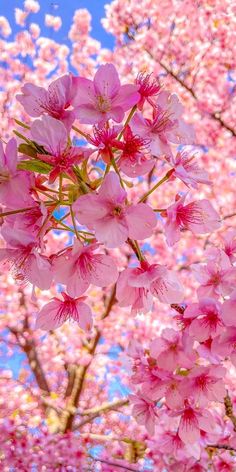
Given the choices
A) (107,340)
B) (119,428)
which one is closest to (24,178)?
(119,428)

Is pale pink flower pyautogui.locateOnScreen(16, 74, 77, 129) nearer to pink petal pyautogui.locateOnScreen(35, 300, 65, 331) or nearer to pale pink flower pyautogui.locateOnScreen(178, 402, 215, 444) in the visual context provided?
pink petal pyautogui.locateOnScreen(35, 300, 65, 331)

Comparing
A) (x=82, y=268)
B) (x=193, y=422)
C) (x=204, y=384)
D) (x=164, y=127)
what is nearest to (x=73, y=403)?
(x=193, y=422)

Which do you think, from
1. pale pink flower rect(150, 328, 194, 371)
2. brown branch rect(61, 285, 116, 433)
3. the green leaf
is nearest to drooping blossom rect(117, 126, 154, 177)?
the green leaf

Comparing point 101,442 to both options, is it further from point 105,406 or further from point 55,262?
point 55,262

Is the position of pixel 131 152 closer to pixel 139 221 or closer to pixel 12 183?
pixel 139 221

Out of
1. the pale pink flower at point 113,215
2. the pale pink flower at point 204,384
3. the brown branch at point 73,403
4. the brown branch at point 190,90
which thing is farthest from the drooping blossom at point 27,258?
the brown branch at point 190,90
